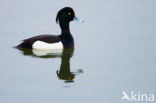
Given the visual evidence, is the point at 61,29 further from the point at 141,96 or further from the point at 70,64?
the point at 141,96

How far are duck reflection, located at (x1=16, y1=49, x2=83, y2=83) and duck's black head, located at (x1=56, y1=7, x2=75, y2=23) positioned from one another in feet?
2.93

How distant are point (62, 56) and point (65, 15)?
1445 millimetres

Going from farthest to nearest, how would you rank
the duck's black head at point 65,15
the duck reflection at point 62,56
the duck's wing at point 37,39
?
1. the duck's black head at point 65,15
2. the duck's wing at point 37,39
3. the duck reflection at point 62,56

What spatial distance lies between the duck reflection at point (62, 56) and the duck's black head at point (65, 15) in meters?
0.89

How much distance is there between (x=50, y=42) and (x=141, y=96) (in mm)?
3843

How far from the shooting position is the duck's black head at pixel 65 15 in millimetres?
12555

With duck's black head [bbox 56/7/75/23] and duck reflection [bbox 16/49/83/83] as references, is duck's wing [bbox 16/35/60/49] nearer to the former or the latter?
duck reflection [bbox 16/49/83/83]

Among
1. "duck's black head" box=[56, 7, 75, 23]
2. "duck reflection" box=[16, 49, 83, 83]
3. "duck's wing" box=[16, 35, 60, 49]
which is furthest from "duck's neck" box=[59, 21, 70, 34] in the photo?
"duck reflection" box=[16, 49, 83, 83]

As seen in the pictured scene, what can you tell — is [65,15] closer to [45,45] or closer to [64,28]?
[64,28]

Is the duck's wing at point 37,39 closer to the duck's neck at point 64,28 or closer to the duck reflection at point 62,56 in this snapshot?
the duck reflection at point 62,56

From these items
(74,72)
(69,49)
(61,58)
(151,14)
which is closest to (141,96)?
(74,72)

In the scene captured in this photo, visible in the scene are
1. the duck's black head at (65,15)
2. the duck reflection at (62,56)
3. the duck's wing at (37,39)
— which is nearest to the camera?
the duck reflection at (62,56)

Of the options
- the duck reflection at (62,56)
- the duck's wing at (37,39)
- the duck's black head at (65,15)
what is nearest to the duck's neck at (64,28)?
the duck's black head at (65,15)

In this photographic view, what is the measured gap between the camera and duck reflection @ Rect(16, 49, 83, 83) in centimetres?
1005
